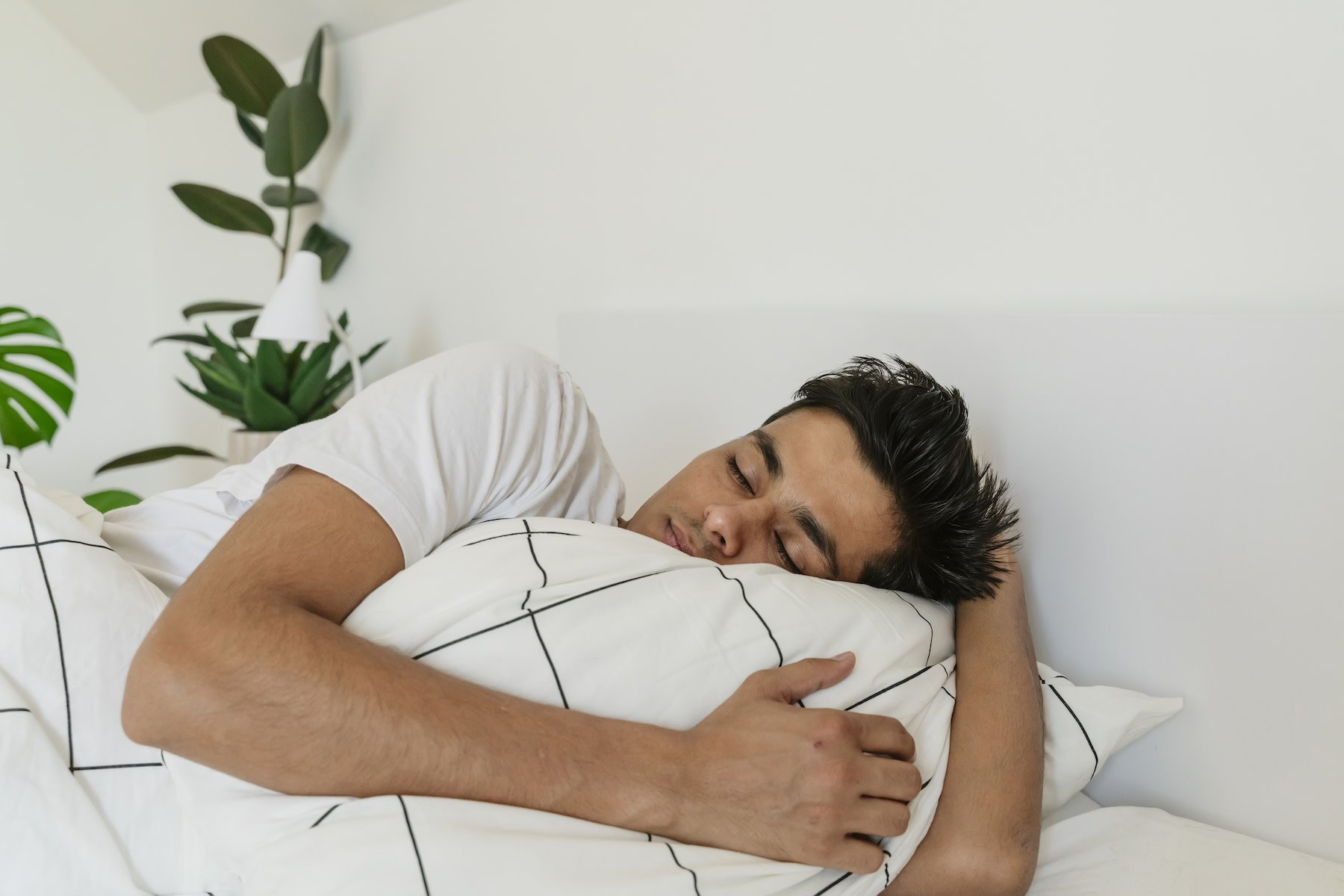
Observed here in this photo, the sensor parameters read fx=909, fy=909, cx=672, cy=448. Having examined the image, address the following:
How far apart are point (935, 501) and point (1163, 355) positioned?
1.01 ft

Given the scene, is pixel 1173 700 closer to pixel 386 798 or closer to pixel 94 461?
pixel 386 798

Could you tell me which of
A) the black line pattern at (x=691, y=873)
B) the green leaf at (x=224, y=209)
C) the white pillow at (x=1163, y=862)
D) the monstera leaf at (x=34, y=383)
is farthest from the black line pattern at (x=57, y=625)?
the green leaf at (x=224, y=209)

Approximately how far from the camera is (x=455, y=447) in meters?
0.89

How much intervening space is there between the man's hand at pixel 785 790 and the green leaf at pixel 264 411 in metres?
1.80

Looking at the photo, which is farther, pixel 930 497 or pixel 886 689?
pixel 930 497

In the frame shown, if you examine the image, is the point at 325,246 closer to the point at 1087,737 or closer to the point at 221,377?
the point at 221,377

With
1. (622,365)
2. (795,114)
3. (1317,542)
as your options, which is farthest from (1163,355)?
(622,365)

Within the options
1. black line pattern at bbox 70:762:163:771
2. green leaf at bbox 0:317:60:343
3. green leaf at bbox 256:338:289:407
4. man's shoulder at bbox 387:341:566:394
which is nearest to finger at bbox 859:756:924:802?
man's shoulder at bbox 387:341:566:394

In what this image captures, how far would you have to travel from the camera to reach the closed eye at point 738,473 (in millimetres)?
1080

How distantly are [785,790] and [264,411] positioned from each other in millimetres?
1897

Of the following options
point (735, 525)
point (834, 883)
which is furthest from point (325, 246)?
point (834, 883)

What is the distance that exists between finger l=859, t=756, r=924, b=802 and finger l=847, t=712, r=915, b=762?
0.01 meters

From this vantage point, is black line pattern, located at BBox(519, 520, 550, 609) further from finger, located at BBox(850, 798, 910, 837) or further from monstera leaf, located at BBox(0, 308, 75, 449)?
monstera leaf, located at BBox(0, 308, 75, 449)

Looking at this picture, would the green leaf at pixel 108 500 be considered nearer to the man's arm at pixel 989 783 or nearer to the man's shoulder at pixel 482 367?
the man's shoulder at pixel 482 367
